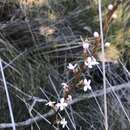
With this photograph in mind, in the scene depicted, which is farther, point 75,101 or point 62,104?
point 75,101

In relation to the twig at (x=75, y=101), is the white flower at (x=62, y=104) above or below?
above

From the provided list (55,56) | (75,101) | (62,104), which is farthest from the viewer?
(55,56)

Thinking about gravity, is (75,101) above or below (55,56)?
below

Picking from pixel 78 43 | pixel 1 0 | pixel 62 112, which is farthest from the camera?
pixel 1 0

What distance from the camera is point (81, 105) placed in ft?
4.92

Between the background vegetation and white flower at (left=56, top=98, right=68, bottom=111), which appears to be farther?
the background vegetation

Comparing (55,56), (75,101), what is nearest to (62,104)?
(75,101)

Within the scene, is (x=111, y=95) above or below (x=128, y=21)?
below

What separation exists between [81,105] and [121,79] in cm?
18

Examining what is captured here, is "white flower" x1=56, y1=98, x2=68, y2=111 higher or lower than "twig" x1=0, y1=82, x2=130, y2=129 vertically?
higher

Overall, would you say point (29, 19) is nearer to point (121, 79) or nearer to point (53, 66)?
point (53, 66)

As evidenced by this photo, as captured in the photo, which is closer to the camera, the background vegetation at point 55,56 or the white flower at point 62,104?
the white flower at point 62,104

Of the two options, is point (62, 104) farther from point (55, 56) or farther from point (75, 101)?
point (55, 56)

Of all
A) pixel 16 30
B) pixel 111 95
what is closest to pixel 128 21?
pixel 111 95
